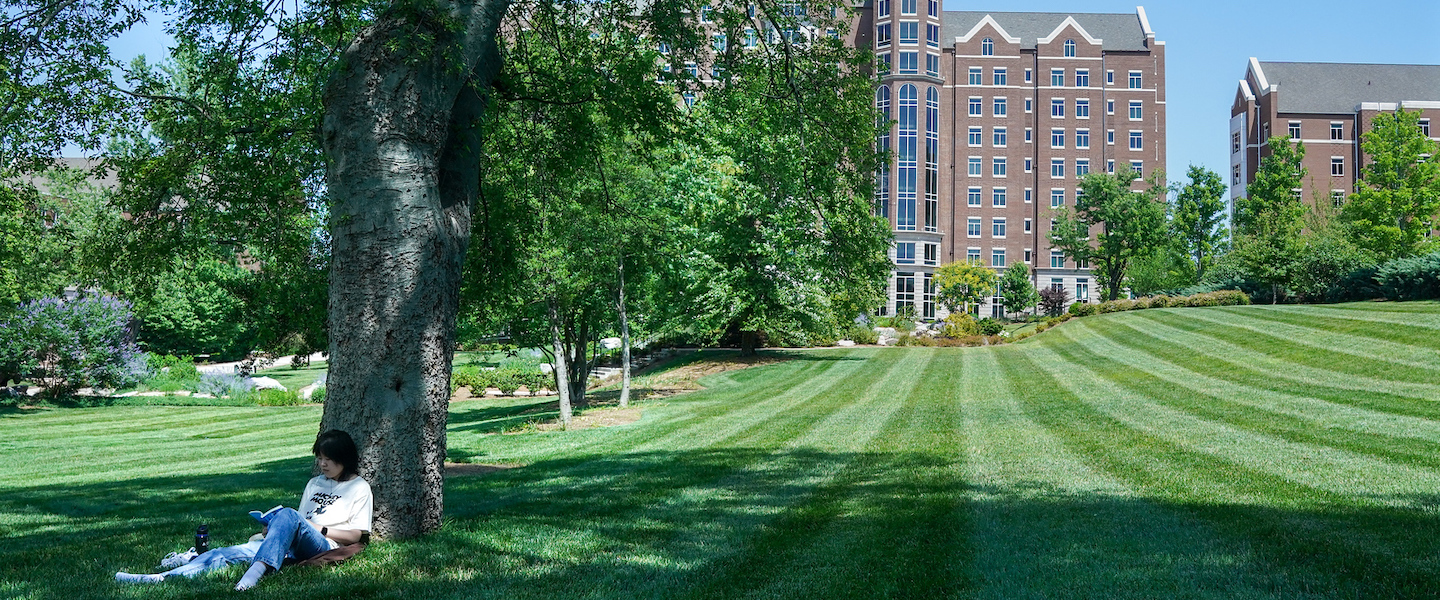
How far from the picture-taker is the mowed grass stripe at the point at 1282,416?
10.3 meters

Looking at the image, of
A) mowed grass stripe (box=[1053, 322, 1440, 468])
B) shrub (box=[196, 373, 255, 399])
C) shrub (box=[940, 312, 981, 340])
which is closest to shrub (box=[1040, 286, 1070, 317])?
shrub (box=[940, 312, 981, 340])

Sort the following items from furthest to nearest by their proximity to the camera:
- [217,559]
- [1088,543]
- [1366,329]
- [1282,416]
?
[1366,329] → [1282,416] → [1088,543] → [217,559]

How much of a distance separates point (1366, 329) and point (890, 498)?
20.7 metres

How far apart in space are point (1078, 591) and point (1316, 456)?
645 cm

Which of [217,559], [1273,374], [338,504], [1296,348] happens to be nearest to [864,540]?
[338,504]

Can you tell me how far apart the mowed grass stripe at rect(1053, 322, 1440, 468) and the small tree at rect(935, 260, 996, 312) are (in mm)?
42920

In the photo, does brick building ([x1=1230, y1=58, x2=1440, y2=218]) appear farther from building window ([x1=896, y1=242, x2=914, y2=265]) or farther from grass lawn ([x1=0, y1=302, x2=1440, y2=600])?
grass lawn ([x1=0, y1=302, x2=1440, y2=600])

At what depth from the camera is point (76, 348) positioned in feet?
104

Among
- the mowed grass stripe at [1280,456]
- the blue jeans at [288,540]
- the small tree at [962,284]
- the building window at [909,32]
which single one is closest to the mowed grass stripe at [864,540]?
the blue jeans at [288,540]

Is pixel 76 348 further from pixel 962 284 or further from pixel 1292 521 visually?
pixel 962 284

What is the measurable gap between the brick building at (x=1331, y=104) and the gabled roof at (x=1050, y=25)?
11378 millimetres

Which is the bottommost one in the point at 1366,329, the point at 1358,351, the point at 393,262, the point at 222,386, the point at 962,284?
the point at 222,386

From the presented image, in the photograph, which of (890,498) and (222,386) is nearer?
(890,498)

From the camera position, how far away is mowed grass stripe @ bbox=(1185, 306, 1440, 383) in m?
17.3
